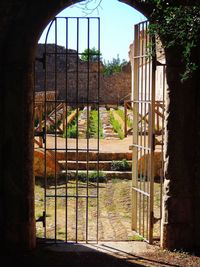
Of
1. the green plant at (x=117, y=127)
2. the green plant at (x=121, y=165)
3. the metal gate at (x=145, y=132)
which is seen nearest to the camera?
the metal gate at (x=145, y=132)

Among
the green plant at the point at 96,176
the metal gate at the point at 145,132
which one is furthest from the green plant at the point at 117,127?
the metal gate at the point at 145,132

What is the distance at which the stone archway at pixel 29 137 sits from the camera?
5.98m

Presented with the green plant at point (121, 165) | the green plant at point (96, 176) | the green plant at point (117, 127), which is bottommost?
the green plant at point (96, 176)

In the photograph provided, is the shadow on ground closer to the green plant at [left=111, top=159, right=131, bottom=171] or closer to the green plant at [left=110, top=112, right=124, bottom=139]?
the green plant at [left=111, top=159, right=131, bottom=171]

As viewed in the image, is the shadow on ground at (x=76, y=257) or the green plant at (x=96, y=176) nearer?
the shadow on ground at (x=76, y=257)

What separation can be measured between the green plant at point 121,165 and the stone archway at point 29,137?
5731 millimetres

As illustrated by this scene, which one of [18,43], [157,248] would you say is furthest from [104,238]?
[18,43]

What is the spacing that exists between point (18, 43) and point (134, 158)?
2.32 metres

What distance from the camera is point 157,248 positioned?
639 centimetres

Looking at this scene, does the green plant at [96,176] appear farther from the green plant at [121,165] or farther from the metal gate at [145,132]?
the metal gate at [145,132]

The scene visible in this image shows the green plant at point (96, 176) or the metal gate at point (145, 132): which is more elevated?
the metal gate at point (145, 132)

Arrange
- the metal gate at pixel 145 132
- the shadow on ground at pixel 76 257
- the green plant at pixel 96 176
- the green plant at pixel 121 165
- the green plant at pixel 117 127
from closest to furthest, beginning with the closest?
the shadow on ground at pixel 76 257 < the metal gate at pixel 145 132 < the green plant at pixel 96 176 < the green plant at pixel 121 165 < the green plant at pixel 117 127

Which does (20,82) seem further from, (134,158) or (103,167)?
(103,167)

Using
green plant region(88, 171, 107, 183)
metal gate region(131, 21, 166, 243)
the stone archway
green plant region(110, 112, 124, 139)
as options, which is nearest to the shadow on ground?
the stone archway
